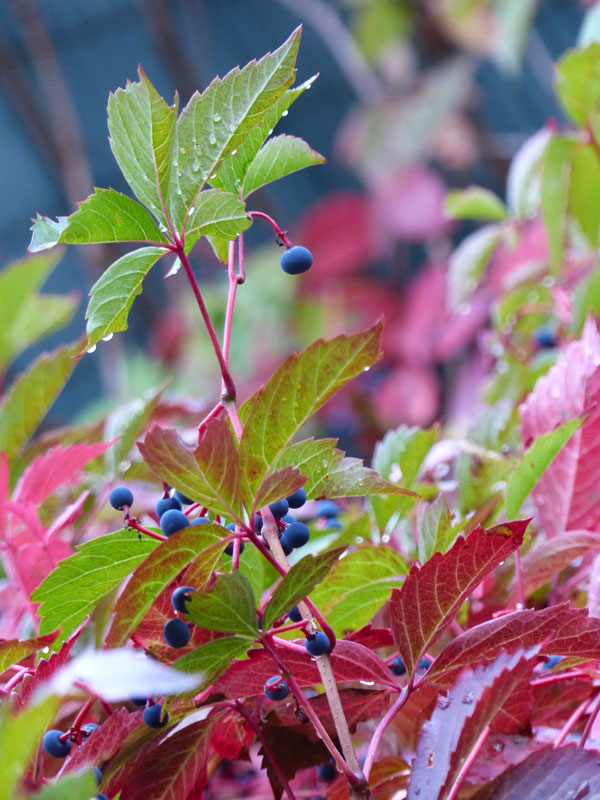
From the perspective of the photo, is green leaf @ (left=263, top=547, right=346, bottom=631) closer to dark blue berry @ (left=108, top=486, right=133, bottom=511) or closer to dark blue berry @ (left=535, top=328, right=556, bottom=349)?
dark blue berry @ (left=108, top=486, right=133, bottom=511)

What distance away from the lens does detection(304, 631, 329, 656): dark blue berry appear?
0.33 metres

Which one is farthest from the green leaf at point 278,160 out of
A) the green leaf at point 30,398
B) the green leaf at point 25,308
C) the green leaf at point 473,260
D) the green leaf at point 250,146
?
the green leaf at point 473,260

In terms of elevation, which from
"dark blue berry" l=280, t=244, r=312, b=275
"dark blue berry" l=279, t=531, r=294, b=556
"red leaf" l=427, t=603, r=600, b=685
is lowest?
"red leaf" l=427, t=603, r=600, b=685

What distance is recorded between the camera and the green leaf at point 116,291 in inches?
14.5

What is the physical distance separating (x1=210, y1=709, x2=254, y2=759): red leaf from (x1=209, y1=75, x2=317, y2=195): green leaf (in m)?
0.25

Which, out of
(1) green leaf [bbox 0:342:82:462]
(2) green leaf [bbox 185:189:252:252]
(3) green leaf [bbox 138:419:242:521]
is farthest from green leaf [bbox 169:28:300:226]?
(1) green leaf [bbox 0:342:82:462]

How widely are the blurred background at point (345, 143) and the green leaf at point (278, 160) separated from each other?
136cm

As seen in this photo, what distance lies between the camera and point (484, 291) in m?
1.74

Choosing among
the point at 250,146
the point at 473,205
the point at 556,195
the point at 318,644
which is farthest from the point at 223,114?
the point at 473,205

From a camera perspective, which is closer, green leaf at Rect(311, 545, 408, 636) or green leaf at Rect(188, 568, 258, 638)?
green leaf at Rect(188, 568, 258, 638)

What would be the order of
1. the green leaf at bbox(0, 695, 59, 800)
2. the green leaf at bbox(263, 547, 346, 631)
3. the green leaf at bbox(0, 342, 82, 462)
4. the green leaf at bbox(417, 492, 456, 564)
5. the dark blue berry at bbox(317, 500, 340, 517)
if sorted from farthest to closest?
the green leaf at bbox(0, 342, 82, 462)
the dark blue berry at bbox(317, 500, 340, 517)
the green leaf at bbox(417, 492, 456, 564)
the green leaf at bbox(263, 547, 346, 631)
the green leaf at bbox(0, 695, 59, 800)

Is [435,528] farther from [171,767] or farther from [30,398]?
[30,398]

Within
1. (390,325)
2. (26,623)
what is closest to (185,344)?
(390,325)

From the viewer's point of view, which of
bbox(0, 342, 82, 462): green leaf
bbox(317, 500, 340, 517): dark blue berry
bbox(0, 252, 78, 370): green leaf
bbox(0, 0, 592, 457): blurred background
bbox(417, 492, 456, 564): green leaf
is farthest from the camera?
bbox(0, 0, 592, 457): blurred background
